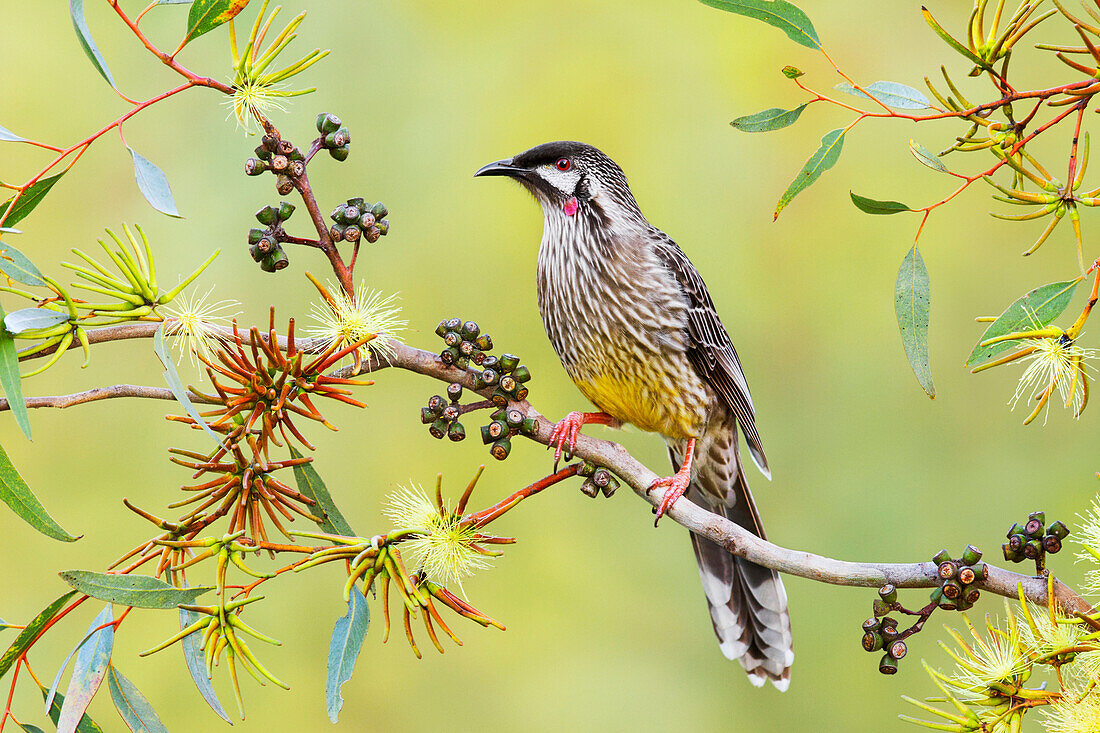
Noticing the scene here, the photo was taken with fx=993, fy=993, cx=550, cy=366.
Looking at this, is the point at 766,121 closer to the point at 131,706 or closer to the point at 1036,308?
the point at 1036,308

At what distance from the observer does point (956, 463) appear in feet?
13.1

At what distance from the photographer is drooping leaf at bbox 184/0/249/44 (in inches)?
50.0

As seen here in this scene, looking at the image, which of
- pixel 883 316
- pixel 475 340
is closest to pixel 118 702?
pixel 475 340

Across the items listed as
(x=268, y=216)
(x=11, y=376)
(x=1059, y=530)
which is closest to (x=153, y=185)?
(x=268, y=216)

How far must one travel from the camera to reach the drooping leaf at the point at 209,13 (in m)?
1.27

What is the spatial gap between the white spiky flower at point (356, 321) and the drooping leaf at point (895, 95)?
692 mm

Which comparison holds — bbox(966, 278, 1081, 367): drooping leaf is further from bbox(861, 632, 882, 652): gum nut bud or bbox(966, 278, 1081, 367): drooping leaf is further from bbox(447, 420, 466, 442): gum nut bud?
bbox(447, 420, 466, 442): gum nut bud

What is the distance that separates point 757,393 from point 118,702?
3.20 meters

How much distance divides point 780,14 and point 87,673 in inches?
51.5

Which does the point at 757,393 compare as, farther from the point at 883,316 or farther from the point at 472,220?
the point at 472,220

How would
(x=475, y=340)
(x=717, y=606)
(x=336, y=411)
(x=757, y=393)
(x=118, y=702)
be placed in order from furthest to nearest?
(x=757, y=393), (x=336, y=411), (x=717, y=606), (x=475, y=340), (x=118, y=702)

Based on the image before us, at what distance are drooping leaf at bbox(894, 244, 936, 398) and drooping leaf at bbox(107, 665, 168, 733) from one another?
1171 millimetres

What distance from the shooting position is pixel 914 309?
58.3 inches

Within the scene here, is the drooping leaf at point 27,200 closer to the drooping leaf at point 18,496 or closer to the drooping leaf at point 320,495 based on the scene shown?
the drooping leaf at point 18,496
